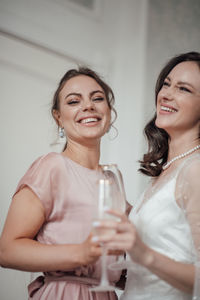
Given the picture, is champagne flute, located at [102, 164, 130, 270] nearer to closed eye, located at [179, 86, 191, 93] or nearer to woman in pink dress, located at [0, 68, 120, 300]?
woman in pink dress, located at [0, 68, 120, 300]

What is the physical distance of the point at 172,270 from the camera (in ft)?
4.46

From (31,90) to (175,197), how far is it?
1.41 metres

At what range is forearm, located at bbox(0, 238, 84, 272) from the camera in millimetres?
1418

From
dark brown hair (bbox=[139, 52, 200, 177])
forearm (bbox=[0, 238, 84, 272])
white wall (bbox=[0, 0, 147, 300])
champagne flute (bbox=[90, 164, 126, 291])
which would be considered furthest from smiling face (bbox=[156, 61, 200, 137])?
white wall (bbox=[0, 0, 147, 300])

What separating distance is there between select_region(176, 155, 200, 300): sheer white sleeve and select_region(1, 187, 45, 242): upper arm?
54 cm

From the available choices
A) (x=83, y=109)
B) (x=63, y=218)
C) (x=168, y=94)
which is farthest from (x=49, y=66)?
(x=63, y=218)

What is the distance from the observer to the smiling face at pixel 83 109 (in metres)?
1.85

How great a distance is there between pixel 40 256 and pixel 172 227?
504 mm

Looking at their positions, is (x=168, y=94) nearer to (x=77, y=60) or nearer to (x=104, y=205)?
(x=104, y=205)

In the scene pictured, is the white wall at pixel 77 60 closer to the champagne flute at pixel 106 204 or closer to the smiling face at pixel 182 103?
the smiling face at pixel 182 103

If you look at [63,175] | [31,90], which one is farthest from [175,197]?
[31,90]

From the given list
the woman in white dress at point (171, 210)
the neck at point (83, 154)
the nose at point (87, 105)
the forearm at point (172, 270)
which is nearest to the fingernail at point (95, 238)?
the woman in white dress at point (171, 210)

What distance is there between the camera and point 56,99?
1978 mm

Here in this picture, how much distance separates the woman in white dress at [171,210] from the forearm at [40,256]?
21cm
